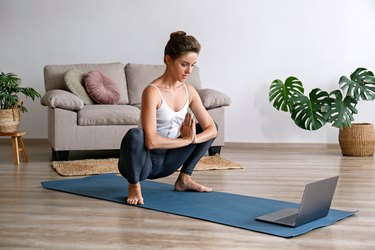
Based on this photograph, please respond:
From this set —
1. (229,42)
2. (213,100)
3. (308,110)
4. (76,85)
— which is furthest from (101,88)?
(308,110)

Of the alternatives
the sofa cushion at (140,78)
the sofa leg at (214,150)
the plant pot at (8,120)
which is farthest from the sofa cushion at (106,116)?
the sofa leg at (214,150)

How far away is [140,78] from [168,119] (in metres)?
2.84

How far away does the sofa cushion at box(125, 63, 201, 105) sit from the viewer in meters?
6.48

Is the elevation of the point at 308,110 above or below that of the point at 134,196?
above

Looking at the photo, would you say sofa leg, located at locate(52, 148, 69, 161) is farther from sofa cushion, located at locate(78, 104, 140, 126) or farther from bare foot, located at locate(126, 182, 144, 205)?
bare foot, located at locate(126, 182, 144, 205)

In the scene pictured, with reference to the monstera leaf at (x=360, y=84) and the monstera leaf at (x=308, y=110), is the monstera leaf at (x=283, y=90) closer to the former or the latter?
the monstera leaf at (x=308, y=110)

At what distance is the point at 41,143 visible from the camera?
23.4ft

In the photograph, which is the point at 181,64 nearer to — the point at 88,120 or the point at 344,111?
the point at 88,120

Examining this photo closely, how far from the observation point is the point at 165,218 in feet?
11.0

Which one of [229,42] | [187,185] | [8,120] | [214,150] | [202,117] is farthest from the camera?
[229,42]

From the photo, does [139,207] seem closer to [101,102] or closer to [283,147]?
[101,102]

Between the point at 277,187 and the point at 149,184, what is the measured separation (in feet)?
2.71

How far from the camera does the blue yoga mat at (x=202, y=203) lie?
317 cm

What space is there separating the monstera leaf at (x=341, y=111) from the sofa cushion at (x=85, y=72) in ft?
6.33
